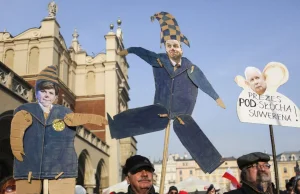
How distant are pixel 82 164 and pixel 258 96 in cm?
1676

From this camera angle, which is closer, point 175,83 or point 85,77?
point 175,83

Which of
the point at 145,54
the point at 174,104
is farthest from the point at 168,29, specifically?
the point at 174,104

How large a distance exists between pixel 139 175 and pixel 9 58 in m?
22.9

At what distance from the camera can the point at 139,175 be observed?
317 cm

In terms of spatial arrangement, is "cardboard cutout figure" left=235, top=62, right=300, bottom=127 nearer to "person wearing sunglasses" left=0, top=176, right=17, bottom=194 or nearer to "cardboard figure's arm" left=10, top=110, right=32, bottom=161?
"cardboard figure's arm" left=10, top=110, right=32, bottom=161

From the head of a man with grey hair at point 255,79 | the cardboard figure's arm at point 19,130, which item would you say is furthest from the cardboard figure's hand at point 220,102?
the cardboard figure's arm at point 19,130

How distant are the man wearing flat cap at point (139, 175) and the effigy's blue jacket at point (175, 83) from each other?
1846 millimetres

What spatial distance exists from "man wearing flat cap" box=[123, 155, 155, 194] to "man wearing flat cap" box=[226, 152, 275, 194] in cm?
100

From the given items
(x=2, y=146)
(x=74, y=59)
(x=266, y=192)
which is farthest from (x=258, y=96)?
(x=74, y=59)

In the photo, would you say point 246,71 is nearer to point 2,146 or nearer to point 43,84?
point 43,84

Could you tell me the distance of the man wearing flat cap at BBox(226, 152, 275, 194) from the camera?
11.5 ft

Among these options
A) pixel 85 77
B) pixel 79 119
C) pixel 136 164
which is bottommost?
pixel 136 164

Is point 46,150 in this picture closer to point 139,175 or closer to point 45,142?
point 45,142

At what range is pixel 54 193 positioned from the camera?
16.1ft
